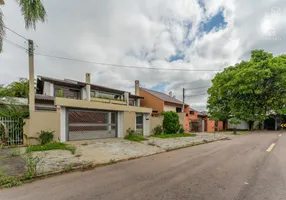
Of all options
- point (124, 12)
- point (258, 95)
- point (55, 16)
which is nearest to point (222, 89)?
point (258, 95)

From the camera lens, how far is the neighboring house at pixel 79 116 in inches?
359

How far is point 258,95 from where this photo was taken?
22828 millimetres

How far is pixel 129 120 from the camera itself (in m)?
13.2

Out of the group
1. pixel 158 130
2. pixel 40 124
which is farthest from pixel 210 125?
pixel 40 124

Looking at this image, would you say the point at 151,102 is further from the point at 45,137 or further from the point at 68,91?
the point at 45,137

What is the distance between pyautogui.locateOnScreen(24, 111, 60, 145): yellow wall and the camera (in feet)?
27.2

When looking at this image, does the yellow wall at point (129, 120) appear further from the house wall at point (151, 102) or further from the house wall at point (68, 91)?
the house wall at point (151, 102)

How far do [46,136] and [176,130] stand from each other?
1248cm

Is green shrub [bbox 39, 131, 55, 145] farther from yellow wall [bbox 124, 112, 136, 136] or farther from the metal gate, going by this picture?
yellow wall [bbox 124, 112, 136, 136]

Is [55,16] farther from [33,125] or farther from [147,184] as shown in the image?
[147,184]

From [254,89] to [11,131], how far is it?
1077 inches

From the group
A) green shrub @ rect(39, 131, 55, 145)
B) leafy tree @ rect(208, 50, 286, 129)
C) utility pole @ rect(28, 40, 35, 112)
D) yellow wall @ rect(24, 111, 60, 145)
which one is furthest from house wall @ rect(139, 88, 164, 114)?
utility pole @ rect(28, 40, 35, 112)

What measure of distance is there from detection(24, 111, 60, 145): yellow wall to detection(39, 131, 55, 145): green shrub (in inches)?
7.7

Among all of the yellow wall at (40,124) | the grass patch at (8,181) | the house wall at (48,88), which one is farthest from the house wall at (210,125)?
the grass patch at (8,181)
